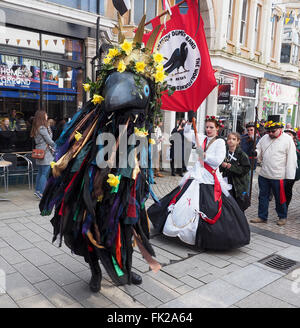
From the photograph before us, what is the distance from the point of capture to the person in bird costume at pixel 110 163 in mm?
2746

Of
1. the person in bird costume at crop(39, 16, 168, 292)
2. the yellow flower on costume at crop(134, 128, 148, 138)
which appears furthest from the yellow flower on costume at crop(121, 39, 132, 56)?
the yellow flower on costume at crop(134, 128, 148, 138)

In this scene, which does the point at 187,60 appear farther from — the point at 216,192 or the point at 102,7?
the point at 102,7

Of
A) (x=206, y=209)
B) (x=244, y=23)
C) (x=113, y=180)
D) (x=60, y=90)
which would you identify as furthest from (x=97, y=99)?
(x=244, y=23)

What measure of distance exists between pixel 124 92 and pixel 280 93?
18661mm

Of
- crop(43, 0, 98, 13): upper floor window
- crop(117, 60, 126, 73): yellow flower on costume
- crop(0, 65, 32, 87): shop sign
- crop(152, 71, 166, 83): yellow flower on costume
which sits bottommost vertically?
crop(152, 71, 166, 83): yellow flower on costume

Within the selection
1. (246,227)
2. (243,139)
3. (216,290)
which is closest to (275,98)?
(243,139)

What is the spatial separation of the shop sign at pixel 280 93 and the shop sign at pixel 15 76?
517 inches

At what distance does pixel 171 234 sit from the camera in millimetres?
4500

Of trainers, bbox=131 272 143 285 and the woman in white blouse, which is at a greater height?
the woman in white blouse

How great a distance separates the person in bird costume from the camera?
2746 mm

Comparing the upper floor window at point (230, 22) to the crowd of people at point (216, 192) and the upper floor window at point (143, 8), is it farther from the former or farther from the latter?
the crowd of people at point (216, 192)

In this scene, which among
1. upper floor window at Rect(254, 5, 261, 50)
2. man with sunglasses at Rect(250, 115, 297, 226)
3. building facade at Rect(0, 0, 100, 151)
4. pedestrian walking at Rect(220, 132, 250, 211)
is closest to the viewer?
pedestrian walking at Rect(220, 132, 250, 211)

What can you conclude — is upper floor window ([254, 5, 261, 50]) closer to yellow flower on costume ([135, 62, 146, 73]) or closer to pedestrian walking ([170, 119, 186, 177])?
pedestrian walking ([170, 119, 186, 177])

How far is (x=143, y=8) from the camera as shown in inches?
423
